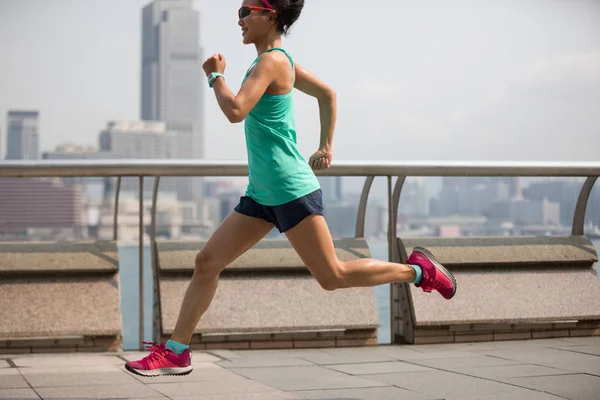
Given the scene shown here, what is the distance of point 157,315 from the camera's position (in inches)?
Result: 210

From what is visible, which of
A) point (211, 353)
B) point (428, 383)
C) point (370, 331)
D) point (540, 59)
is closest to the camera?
point (428, 383)

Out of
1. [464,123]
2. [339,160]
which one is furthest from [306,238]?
[464,123]

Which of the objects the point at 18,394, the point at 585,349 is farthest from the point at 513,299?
the point at 18,394

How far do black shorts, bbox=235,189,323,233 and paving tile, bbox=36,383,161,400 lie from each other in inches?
35.7

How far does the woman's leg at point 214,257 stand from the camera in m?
3.80

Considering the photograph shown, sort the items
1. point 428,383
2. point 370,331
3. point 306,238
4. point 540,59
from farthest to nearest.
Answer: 1. point 540,59
2. point 370,331
3. point 428,383
4. point 306,238

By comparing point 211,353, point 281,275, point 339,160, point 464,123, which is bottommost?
point 211,353

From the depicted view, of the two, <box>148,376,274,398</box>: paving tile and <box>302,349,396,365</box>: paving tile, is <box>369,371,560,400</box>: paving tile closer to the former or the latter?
<box>302,349,396,365</box>: paving tile

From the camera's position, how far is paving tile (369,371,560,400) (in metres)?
3.86

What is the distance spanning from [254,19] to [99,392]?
1747 millimetres

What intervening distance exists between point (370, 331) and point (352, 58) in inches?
5625

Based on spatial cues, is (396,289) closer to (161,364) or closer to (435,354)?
(435,354)

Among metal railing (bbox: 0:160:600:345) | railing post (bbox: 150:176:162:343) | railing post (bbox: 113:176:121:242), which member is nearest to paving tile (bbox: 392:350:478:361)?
metal railing (bbox: 0:160:600:345)

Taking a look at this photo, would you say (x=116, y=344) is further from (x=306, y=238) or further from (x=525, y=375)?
(x=525, y=375)
